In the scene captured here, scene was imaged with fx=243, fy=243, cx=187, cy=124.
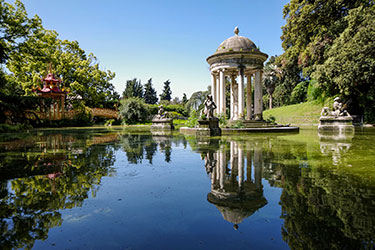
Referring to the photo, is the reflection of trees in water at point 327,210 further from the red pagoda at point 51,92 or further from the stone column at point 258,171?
the red pagoda at point 51,92

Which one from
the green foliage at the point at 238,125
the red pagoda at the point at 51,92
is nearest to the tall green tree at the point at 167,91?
the red pagoda at the point at 51,92

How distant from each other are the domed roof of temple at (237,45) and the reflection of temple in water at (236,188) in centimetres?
1550

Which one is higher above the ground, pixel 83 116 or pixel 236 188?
pixel 83 116

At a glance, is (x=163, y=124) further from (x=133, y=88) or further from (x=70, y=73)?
(x=133, y=88)

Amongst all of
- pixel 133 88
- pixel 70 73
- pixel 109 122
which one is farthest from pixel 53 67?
pixel 133 88

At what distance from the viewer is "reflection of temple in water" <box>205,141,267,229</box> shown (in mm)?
2834

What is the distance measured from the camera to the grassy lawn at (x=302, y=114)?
35031mm

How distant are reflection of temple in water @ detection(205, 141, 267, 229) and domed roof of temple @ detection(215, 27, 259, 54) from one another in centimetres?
1550

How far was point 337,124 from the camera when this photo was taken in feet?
54.8

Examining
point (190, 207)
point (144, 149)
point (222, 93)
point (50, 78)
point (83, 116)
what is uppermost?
point (50, 78)

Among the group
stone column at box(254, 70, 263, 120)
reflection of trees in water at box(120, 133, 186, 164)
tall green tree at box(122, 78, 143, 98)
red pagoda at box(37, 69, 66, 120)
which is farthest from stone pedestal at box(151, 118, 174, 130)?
tall green tree at box(122, 78, 143, 98)

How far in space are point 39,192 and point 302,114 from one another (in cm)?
3946

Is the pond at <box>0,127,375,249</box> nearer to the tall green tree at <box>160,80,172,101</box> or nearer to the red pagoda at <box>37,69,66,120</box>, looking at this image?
the red pagoda at <box>37,69,66,120</box>

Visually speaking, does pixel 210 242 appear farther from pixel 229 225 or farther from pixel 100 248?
pixel 100 248
